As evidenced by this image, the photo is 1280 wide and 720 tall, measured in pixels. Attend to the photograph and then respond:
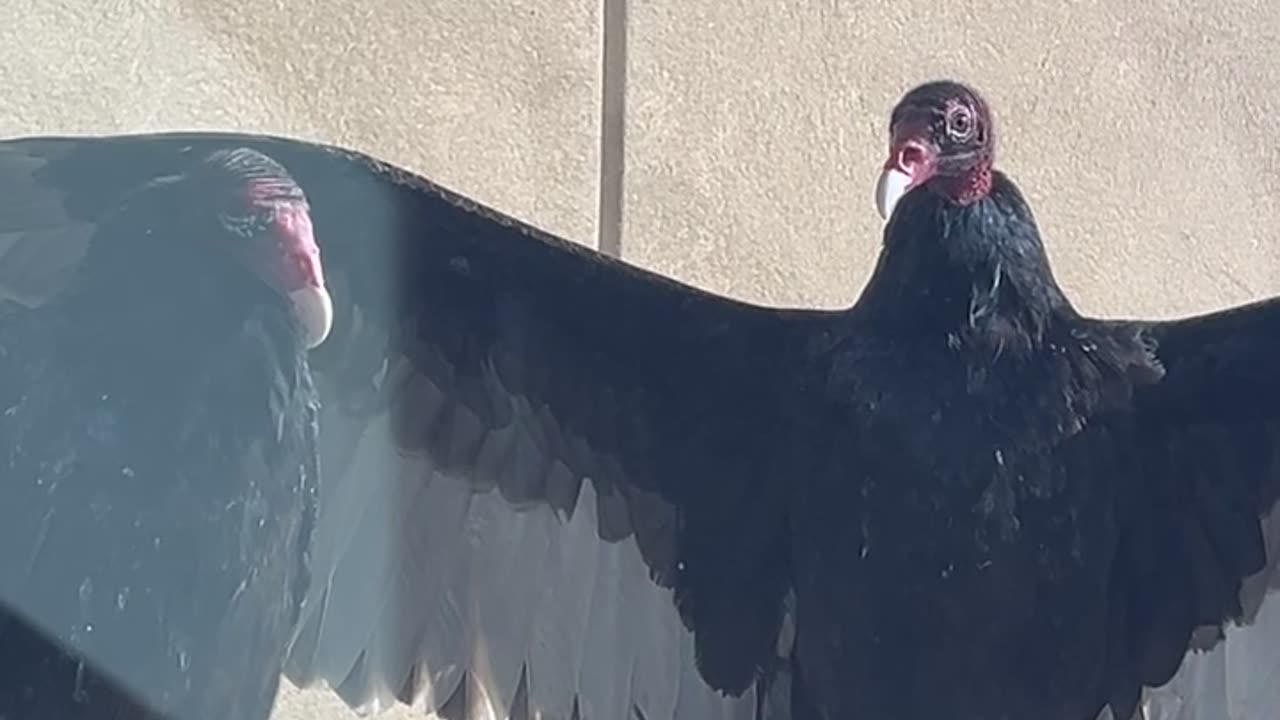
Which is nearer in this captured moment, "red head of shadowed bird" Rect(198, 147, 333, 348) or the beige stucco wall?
"red head of shadowed bird" Rect(198, 147, 333, 348)

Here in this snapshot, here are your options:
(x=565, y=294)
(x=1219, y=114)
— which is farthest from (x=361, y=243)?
(x=1219, y=114)

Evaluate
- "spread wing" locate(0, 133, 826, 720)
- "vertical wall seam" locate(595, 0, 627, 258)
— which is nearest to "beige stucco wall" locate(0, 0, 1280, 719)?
"vertical wall seam" locate(595, 0, 627, 258)

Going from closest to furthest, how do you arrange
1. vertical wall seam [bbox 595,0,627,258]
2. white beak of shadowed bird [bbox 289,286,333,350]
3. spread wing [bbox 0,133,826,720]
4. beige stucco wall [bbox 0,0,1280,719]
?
white beak of shadowed bird [bbox 289,286,333,350] → spread wing [bbox 0,133,826,720] → beige stucco wall [bbox 0,0,1280,719] → vertical wall seam [bbox 595,0,627,258]

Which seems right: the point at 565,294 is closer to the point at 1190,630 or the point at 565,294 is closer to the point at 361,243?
the point at 361,243

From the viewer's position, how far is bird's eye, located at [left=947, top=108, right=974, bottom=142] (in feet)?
9.43

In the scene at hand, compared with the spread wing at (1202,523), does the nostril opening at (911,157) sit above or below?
above

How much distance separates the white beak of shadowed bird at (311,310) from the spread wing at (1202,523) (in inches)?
34.0

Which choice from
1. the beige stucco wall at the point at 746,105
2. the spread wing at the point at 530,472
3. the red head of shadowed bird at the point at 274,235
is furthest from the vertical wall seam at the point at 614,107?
the red head of shadowed bird at the point at 274,235

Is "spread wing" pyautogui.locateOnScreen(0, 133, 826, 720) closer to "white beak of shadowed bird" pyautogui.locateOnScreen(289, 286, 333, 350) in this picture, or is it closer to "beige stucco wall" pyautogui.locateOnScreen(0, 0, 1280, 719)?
"white beak of shadowed bird" pyautogui.locateOnScreen(289, 286, 333, 350)

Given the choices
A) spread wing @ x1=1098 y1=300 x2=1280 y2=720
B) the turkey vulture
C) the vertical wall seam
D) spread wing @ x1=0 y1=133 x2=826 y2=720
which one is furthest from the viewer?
the vertical wall seam

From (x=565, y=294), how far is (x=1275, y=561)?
2.80ft

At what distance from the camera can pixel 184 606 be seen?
2488mm

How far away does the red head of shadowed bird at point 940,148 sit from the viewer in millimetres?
2846

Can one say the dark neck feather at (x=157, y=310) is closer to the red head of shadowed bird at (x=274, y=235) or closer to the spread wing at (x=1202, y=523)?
the red head of shadowed bird at (x=274, y=235)
